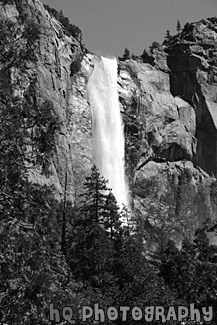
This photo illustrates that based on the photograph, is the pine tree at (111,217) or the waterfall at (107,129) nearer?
the pine tree at (111,217)

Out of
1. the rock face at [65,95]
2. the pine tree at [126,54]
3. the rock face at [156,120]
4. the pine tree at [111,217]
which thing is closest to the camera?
the pine tree at [111,217]

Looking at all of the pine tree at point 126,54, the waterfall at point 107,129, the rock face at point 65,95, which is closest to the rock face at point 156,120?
the rock face at point 65,95

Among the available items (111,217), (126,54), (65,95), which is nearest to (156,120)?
(126,54)

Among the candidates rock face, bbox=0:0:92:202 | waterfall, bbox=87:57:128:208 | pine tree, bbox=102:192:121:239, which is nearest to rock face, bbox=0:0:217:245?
rock face, bbox=0:0:92:202

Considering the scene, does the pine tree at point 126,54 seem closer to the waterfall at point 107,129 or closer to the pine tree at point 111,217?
the waterfall at point 107,129

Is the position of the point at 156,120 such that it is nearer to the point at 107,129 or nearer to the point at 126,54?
the point at 107,129

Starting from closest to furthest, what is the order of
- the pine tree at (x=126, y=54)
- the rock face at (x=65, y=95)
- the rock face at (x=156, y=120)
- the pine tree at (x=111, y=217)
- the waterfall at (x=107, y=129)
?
the pine tree at (x=111, y=217)
the rock face at (x=65, y=95)
the rock face at (x=156, y=120)
the waterfall at (x=107, y=129)
the pine tree at (x=126, y=54)

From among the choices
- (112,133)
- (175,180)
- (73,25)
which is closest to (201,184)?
(175,180)
